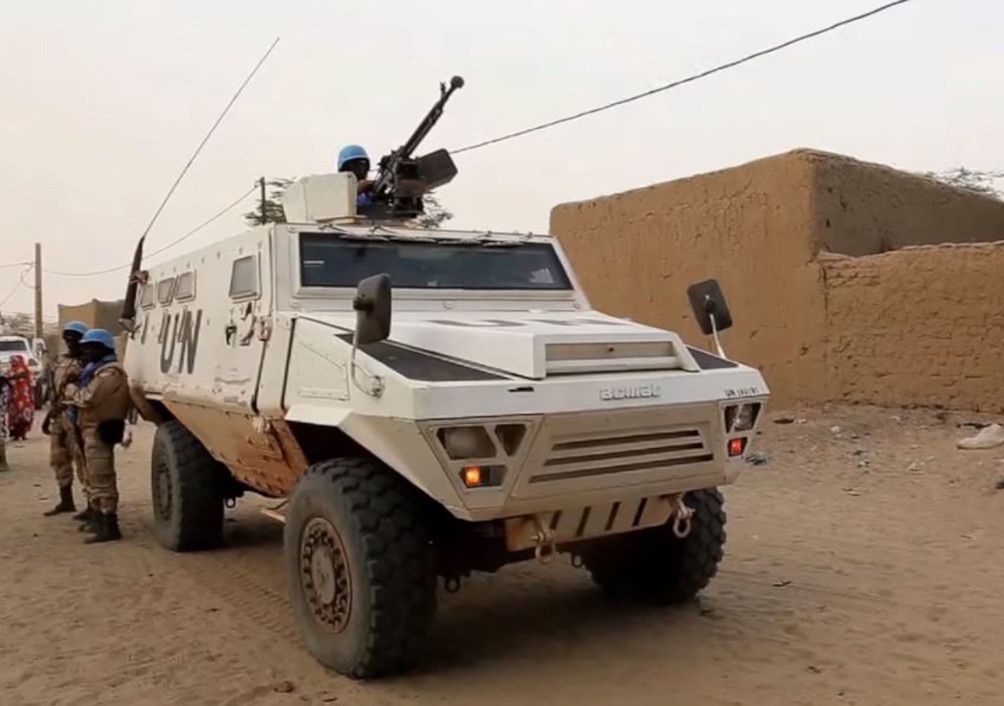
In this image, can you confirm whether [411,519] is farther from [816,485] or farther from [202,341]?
[816,485]

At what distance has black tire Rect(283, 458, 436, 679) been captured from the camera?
3.90 metres

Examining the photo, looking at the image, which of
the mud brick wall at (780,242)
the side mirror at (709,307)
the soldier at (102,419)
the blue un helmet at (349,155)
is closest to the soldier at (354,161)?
the blue un helmet at (349,155)

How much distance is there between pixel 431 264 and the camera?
536 centimetres

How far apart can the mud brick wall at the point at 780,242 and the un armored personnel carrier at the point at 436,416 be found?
5040mm

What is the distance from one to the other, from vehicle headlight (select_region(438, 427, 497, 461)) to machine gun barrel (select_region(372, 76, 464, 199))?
10.5ft

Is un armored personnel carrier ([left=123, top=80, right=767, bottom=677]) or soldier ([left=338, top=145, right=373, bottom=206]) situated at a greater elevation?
soldier ([left=338, top=145, right=373, bottom=206])

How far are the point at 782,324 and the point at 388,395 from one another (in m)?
7.47

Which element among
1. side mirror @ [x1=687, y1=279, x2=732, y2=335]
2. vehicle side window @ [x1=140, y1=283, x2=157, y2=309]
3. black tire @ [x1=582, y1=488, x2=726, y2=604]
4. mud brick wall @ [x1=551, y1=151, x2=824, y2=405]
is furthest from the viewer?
mud brick wall @ [x1=551, y1=151, x2=824, y2=405]

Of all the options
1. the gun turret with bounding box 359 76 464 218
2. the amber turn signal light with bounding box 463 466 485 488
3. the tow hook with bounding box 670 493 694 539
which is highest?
the gun turret with bounding box 359 76 464 218

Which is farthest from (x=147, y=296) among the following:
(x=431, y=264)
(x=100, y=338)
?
(x=431, y=264)

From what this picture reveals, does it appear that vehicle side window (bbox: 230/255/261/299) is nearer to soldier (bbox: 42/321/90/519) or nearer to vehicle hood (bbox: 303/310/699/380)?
vehicle hood (bbox: 303/310/699/380)

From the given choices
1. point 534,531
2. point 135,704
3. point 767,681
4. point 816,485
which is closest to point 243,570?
point 135,704

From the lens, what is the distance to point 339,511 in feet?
13.2

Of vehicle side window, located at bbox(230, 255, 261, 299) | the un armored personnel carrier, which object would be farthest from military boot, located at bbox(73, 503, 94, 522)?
vehicle side window, located at bbox(230, 255, 261, 299)
